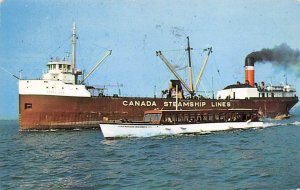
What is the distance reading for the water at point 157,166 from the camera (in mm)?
16953

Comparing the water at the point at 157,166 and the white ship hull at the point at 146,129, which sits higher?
the white ship hull at the point at 146,129

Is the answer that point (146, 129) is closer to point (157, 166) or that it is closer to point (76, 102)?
point (157, 166)

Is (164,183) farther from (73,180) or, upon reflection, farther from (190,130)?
(190,130)

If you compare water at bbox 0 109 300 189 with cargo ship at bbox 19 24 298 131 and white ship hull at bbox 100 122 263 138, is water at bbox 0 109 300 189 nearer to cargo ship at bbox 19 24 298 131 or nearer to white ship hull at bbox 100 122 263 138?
white ship hull at bbox 100 122 263 138

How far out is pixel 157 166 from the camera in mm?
21203

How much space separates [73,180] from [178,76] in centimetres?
4934

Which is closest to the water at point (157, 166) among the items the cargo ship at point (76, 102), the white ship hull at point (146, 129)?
the white ship hull at point (146, 129)

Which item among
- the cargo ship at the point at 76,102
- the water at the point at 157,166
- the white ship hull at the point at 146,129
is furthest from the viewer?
the cargo ship at the point at 76,102

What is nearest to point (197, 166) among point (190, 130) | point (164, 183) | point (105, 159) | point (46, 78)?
point (164, 183)

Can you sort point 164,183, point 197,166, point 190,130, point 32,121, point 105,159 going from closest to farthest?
point 164,183 → point 197,166 → point 105,159 → point 190,130 → point 32,121

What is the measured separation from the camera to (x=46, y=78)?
56.3m

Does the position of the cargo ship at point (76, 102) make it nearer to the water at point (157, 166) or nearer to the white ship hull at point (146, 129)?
the white ship hull at point (146, 129)

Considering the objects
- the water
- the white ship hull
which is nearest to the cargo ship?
the white ship hull

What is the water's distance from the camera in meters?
17.0
